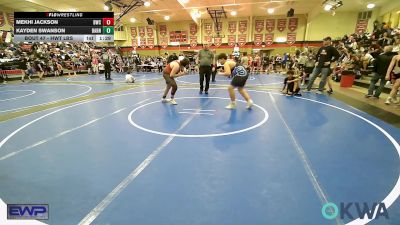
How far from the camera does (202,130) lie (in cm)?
425

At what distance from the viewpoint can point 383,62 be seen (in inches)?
263

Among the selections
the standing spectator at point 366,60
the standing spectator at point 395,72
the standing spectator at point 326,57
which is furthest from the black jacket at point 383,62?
the standing spectator at point 366,60

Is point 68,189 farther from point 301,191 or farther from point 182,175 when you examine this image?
point 301,191

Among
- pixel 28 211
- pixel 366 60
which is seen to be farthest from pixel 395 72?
pixel 28 211

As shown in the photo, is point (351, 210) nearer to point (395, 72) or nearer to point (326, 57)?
point (395, 72)

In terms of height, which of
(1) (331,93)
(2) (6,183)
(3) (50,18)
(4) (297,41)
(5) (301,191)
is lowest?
(2) (6,183)

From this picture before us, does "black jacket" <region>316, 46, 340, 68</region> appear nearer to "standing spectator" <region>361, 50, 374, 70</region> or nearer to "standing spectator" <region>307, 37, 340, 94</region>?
"standing spectator" <region>307, 37, 340, 94</region>

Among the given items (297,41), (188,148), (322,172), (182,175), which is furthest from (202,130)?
(297,41)

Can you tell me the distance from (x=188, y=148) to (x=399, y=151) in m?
3.09

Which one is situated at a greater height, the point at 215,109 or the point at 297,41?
the point at 297,41
